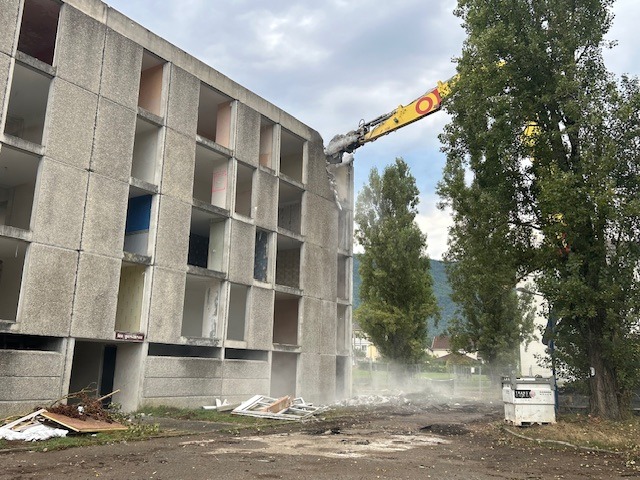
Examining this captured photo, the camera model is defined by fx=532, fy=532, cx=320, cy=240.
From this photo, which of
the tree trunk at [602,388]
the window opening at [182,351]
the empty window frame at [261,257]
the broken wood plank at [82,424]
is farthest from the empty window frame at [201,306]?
the tree trunk at [602,388]

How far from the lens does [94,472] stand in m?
8.74

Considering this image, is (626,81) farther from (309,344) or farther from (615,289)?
(309,344)

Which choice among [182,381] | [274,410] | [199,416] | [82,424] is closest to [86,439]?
[82,424]

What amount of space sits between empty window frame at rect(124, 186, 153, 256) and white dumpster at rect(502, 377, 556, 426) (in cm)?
1316

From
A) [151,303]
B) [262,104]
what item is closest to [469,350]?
[262,104]

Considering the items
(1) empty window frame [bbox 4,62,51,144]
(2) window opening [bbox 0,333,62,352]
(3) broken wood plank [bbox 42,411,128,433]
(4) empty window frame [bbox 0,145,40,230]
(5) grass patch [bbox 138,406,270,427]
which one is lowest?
(5) grass patch [bbox 138,406,270,427]

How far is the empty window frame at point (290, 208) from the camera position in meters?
26.6

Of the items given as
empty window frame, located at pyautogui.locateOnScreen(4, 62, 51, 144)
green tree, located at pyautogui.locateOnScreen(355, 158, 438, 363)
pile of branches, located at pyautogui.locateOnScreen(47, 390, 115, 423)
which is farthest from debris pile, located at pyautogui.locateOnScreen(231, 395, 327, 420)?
green tree, located at pyautogui.locateOnScreen(355, 158, 438, 363)

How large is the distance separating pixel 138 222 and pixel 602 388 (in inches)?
644

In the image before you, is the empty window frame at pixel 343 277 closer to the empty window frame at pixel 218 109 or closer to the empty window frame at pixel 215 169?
the empty window frame at pixel 215 169

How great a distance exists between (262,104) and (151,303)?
11089mm

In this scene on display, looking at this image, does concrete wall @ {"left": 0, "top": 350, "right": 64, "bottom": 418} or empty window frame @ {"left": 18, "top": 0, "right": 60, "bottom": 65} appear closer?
concrete wall @ {"left": 0, "top": 350, "right": 64, "bottom": 418}

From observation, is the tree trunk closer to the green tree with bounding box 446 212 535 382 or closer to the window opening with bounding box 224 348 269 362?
the window opening with bounding box 224 348 269 362

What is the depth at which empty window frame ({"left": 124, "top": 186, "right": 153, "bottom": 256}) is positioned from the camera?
62.2 ft
